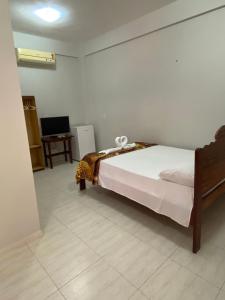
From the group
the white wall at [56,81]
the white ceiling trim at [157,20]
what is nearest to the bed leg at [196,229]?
the white ceiling trim at [157,20]

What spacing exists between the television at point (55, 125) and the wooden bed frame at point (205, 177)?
11.9 feet

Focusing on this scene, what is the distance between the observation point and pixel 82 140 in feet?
15.8

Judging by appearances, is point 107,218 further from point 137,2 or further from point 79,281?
point 137,2

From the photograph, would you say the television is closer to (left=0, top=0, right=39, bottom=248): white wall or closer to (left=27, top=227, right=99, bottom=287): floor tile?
(left=0, top=0, right=39, bottom=248): white wall

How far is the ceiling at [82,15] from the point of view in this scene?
2.96m

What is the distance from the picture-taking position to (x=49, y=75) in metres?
4.59

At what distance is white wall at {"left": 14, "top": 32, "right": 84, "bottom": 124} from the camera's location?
4.22 m

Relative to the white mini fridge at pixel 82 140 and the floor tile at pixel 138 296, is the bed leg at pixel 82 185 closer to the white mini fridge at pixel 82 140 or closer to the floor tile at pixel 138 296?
the white mini fridge at pixel 82 140

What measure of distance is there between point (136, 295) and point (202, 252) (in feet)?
2.40

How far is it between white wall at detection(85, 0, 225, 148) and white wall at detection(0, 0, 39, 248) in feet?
8.36

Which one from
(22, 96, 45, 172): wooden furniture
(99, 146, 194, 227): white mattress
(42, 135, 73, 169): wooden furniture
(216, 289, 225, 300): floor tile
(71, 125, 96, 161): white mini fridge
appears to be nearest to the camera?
(216, 289, 225, 300): floor tile

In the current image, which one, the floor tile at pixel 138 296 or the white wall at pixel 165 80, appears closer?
the floor tile at pixel 138 296

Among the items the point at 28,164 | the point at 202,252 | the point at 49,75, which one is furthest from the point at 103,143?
the point at 202,252

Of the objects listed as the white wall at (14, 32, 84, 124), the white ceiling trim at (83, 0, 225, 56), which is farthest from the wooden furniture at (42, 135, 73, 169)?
the white ceiling trim at (83, 0, 225, 56)
